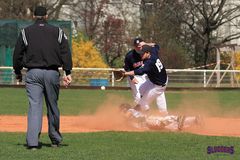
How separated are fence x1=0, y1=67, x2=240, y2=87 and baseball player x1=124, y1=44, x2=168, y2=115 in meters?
21.5

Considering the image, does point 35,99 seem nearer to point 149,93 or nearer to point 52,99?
point 52,99

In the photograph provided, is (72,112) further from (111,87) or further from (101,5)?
(101,5)

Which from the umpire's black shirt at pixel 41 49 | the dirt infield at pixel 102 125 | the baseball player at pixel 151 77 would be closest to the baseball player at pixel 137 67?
the baseball player at pixel 151 77

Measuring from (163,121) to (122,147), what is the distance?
3.39 metres

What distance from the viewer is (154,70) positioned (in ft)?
45.9

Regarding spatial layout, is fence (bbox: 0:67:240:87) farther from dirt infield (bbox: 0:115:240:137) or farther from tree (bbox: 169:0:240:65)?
dirt infield (bbox: 0:115:240:137)

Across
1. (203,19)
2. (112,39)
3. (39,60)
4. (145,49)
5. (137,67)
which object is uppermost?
(39,60)

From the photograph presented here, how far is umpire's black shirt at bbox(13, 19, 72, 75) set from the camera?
32.2 feet

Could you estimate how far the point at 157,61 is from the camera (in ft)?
45.4

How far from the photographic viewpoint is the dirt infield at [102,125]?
13.3 meters

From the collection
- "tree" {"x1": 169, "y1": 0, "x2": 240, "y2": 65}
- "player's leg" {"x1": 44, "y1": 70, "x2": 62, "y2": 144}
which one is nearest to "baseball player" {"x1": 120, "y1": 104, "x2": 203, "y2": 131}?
"player's leg" {"x1": 44, "y1": 70, "x2": 62, "y2": 144}

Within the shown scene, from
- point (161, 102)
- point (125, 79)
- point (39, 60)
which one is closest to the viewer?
point (39, 60)

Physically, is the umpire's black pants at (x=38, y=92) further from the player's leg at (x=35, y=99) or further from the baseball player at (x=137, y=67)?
the baseball player at (x=137, y=67)

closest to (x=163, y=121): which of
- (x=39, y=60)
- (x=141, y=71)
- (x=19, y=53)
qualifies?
(x=141, y=71)
